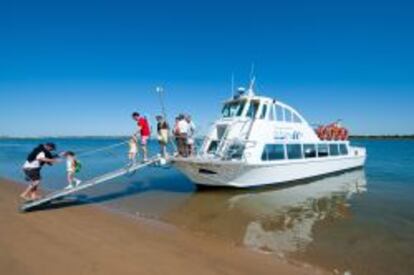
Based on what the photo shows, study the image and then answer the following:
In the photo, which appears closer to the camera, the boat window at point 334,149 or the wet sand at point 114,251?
the wet sand at point 114,251

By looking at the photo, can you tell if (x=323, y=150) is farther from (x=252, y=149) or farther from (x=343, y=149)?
(x=252, y=149)

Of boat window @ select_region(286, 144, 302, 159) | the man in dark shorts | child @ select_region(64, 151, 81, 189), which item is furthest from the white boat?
the man in dark shorts

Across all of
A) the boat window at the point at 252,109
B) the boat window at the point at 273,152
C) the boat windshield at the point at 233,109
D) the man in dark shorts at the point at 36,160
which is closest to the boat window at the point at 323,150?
the boat window at the point at 273,152

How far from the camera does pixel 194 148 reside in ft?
57.1

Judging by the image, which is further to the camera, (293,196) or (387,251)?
(293,196)

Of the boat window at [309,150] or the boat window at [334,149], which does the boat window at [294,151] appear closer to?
the boat window at [309,150]

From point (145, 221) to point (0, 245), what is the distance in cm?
410

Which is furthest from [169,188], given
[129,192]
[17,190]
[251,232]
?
[251,232]

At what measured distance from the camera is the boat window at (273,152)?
56.1 ft

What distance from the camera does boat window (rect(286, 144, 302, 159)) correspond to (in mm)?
18745

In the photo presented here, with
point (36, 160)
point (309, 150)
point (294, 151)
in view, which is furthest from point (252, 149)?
point (36, 160)

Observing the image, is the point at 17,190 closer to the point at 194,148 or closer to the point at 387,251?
the point at 194,148

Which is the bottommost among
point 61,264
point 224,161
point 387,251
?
point 387,251

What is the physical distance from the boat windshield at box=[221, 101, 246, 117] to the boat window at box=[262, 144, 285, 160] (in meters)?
2.15
